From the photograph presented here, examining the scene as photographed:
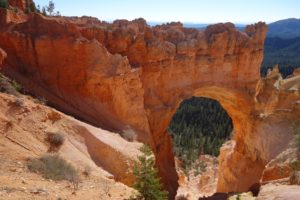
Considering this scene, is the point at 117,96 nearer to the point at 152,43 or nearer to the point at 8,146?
the point at 152,43

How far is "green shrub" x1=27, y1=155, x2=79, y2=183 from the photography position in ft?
35.8

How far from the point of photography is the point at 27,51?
728 inches

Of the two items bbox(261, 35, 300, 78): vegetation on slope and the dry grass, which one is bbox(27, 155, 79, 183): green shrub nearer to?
the dry grass

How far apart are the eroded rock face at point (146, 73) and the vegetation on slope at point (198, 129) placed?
13.6 metres

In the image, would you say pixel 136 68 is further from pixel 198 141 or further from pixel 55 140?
pixel 198 141

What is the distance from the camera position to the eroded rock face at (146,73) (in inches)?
735

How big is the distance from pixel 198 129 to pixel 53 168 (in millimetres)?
42737

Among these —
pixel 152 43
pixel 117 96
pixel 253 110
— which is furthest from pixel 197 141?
pixel 117 96

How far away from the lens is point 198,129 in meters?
52.8

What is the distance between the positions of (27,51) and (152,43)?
27.1ft

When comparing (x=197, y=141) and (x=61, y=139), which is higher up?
(x=61, y=139)

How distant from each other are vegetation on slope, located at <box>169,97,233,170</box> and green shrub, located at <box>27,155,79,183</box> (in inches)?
1108

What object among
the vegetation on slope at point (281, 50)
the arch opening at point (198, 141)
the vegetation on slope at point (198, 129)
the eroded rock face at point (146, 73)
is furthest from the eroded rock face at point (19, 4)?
the vegetation on slope at point (281, 50)

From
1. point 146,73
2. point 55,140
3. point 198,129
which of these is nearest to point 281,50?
point 198,129
